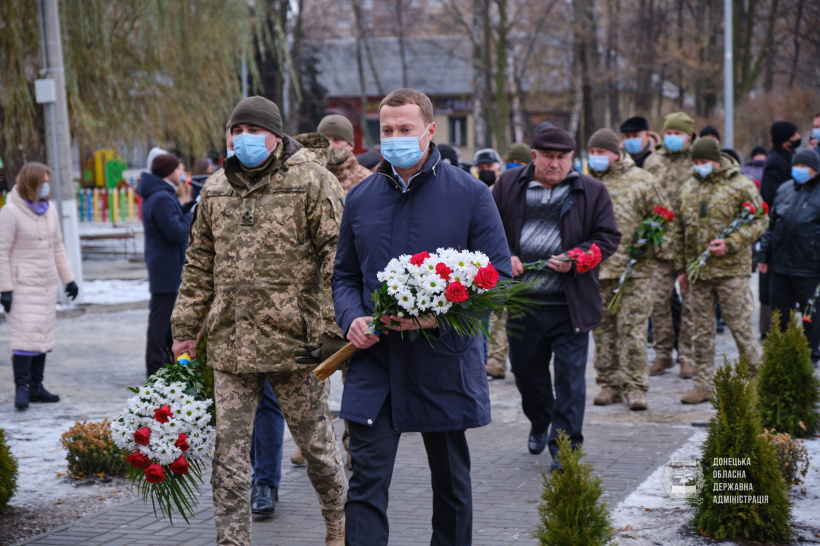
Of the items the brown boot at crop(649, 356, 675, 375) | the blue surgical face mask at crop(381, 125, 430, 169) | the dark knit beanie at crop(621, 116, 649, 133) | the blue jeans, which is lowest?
the brown boot at crop(649, 356, 675, 375)

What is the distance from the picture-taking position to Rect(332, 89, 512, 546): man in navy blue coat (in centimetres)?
414

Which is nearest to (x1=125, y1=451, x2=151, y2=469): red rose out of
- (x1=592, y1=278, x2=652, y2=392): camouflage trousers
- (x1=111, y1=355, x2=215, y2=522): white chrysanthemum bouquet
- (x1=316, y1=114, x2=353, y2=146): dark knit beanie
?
(x1=111, y1=355, x2=215, y2=522): white chrysanthemum bouquet

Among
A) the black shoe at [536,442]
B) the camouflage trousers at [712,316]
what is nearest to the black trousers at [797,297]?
the camouflage trousers at [712,316]

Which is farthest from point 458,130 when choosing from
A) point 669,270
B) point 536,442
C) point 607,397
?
point 536,442

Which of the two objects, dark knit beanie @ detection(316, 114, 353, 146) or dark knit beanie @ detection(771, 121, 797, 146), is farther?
dark knit beanie @ detection(771, 121, 797, 146)

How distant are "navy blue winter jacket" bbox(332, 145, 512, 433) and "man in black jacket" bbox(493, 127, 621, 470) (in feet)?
7.57

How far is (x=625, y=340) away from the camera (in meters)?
8.77

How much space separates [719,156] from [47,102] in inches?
381

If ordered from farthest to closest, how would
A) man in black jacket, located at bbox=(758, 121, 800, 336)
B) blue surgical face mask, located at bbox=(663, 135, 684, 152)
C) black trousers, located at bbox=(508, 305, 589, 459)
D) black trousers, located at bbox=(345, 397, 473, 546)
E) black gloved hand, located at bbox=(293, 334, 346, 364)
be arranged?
man in black jacket, located at bbox=(758, 121, 800, 336) < blue surgical face mask, located at bbox=(663, 135, 684, 152) < black trousers, located at bbox=(508, 305, 589, 459) < black gloved hand, located at bbox=(293, 334, 346, 364) < black trousers, located at bbox=(345, 397, 473, 546)

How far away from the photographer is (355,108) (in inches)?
2640

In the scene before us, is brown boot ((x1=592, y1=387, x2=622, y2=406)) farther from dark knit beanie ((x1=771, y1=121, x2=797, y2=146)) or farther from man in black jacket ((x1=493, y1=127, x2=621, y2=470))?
dark knit beanie ((x1=771, y1=121, x2=797, y2=146))

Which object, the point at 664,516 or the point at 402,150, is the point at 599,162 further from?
the point at 402,150

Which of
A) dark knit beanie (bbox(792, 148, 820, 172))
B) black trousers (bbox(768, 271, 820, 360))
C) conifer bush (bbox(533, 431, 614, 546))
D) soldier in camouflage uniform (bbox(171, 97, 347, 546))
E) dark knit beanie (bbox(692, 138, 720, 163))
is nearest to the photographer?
conifer bush (bbox(533, 431, 614, 546))

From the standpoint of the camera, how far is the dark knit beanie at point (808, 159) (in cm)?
948
